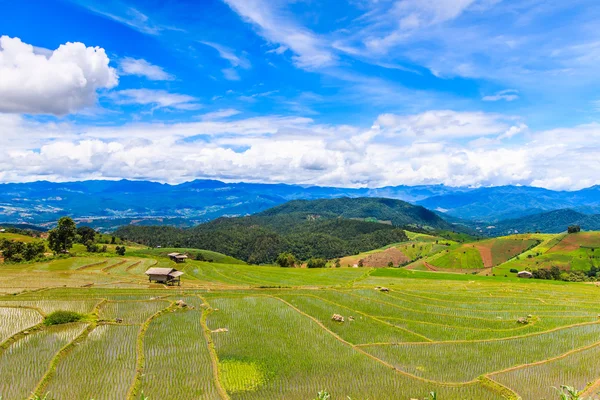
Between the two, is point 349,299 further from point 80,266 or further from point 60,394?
point 80,266

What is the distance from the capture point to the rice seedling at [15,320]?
3344 cm

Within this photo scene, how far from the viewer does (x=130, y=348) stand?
31.2 meters

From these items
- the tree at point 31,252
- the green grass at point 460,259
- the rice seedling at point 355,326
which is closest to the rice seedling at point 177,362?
the rice seedling at point 355,326

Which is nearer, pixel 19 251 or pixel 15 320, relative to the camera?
pixel 15 320

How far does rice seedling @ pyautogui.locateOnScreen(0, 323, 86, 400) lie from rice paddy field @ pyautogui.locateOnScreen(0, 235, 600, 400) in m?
0.13

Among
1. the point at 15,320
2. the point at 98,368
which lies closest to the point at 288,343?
the point at 98,368

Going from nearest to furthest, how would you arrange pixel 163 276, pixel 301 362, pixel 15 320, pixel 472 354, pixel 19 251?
pixel 301 362, pixel 472 354, pixel 15 320, pixel 163 276, pixel 19 251

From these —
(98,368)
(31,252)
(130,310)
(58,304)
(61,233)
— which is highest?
(61,233)

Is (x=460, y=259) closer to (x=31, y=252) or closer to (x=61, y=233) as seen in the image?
(x=61, y=233)

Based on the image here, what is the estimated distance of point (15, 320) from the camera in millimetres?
36688

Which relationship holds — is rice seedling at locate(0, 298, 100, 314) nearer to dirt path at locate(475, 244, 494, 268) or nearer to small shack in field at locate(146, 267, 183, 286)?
small shack in field at locate(146, 267, 183, 286)

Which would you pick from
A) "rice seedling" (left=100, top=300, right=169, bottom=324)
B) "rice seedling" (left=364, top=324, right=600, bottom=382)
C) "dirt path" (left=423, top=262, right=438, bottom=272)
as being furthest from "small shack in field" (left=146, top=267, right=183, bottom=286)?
"dirt path" (left=423, top=262, right=438, bottom=272)

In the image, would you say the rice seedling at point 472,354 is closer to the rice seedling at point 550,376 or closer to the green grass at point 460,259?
the rice seedling at point 550,376

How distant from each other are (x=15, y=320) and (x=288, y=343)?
29.5 m
